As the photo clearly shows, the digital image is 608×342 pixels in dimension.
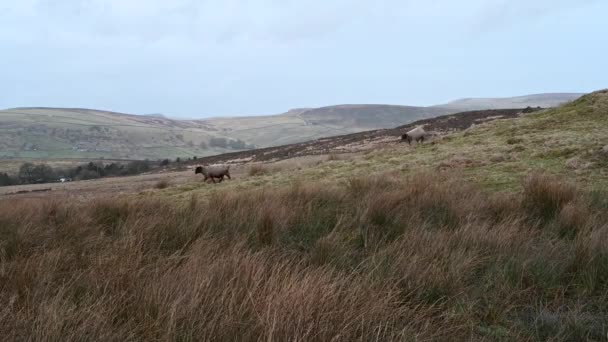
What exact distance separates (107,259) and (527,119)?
1877 cm

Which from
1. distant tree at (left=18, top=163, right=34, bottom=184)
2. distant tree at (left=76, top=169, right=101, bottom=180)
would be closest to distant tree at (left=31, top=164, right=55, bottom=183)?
distant tree at (left=18, top=163, right=34, bottom=184)

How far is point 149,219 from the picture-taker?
16.9 ft

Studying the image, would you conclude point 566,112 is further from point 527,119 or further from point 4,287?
point 4,287

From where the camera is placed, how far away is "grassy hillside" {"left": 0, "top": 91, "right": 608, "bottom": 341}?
2.53 metres

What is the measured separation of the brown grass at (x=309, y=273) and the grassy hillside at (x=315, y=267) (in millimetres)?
15

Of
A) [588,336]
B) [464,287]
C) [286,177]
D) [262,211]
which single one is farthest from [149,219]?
[286,177]

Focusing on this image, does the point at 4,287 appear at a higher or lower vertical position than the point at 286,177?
higher

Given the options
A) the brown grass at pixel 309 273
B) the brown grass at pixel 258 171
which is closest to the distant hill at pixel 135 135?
the brown grass at pixel 258 171

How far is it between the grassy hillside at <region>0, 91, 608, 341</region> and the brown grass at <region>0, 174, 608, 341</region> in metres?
0.02

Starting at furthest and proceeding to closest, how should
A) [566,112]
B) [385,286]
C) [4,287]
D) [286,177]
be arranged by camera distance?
1. [566,112]
2. [286,177]
3. [385,286]
4. [4,287]

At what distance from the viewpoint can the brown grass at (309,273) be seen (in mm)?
2509

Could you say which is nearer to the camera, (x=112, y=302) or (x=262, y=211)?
(x=112, y=302)

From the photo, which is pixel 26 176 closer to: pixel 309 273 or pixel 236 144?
pixel 309 273

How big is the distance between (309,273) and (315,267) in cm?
47
